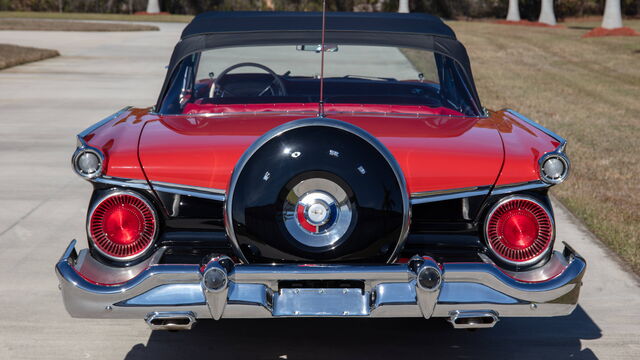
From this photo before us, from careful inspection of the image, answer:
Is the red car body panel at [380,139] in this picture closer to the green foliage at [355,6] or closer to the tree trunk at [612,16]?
the tree trunk at [612,16]

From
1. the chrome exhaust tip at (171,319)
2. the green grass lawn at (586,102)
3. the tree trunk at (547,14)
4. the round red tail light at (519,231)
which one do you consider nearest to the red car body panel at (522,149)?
the round red tail light at (519,231)

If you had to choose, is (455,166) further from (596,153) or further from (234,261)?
(596,153)

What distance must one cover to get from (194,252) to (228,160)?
412mm

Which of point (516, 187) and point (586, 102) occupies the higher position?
point (516, 187)

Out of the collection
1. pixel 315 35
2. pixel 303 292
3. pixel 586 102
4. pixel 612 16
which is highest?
pixel 315 35

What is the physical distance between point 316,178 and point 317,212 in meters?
0.13

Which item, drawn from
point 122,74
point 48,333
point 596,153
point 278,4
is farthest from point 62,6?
point 48,333

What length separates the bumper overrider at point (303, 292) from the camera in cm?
359

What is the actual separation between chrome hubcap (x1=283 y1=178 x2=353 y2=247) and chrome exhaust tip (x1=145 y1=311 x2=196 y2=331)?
1.71 feet

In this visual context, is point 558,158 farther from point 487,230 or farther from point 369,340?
point 369,340

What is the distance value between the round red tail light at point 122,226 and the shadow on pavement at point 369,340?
0.86 metres

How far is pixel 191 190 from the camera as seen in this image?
12.6 ft

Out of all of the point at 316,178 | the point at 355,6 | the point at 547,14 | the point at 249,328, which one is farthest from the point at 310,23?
the point at 355,6

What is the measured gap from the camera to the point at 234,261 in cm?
388
